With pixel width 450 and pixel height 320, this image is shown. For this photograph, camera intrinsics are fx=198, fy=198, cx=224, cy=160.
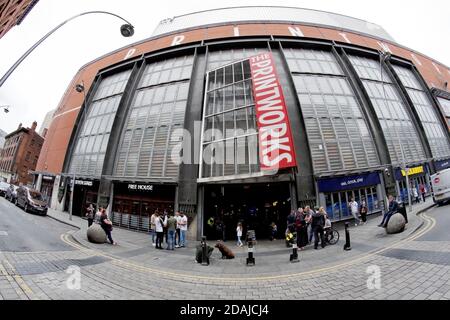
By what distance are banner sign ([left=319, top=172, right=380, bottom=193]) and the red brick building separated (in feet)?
194

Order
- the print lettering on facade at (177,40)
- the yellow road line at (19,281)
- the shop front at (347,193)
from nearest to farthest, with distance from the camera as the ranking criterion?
the yellow road line at (19,281)
the shop front at (347,193)
the print lettering on facade at (177,40)

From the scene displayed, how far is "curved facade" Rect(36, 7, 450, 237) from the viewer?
46.0ft

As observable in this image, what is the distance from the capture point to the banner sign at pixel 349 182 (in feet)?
45.2

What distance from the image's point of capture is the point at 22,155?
152ft

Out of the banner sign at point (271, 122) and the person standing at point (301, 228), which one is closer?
the person standing at point (301, 228)

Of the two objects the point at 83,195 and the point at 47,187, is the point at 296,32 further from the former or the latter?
the point at 47,187

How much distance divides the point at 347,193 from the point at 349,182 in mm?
850

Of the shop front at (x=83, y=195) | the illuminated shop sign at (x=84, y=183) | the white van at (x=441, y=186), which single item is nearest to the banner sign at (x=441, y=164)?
the white van at (x=441, y=186)

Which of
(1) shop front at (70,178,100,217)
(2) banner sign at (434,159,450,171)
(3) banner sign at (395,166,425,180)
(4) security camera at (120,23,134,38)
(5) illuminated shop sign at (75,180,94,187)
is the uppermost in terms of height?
(4) security camera at (120,23,134,38)

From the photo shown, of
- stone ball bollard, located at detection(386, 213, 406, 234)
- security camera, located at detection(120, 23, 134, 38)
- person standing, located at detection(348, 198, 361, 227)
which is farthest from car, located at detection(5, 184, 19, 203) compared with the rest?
stone ball bollard, located at detection(386, 213, 406, 234)

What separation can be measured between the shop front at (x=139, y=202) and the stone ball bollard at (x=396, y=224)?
1292cm

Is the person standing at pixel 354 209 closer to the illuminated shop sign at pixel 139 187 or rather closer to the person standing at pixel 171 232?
the person standing at pixel 171 232

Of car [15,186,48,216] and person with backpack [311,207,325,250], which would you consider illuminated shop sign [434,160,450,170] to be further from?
car [15,186,48,216]
